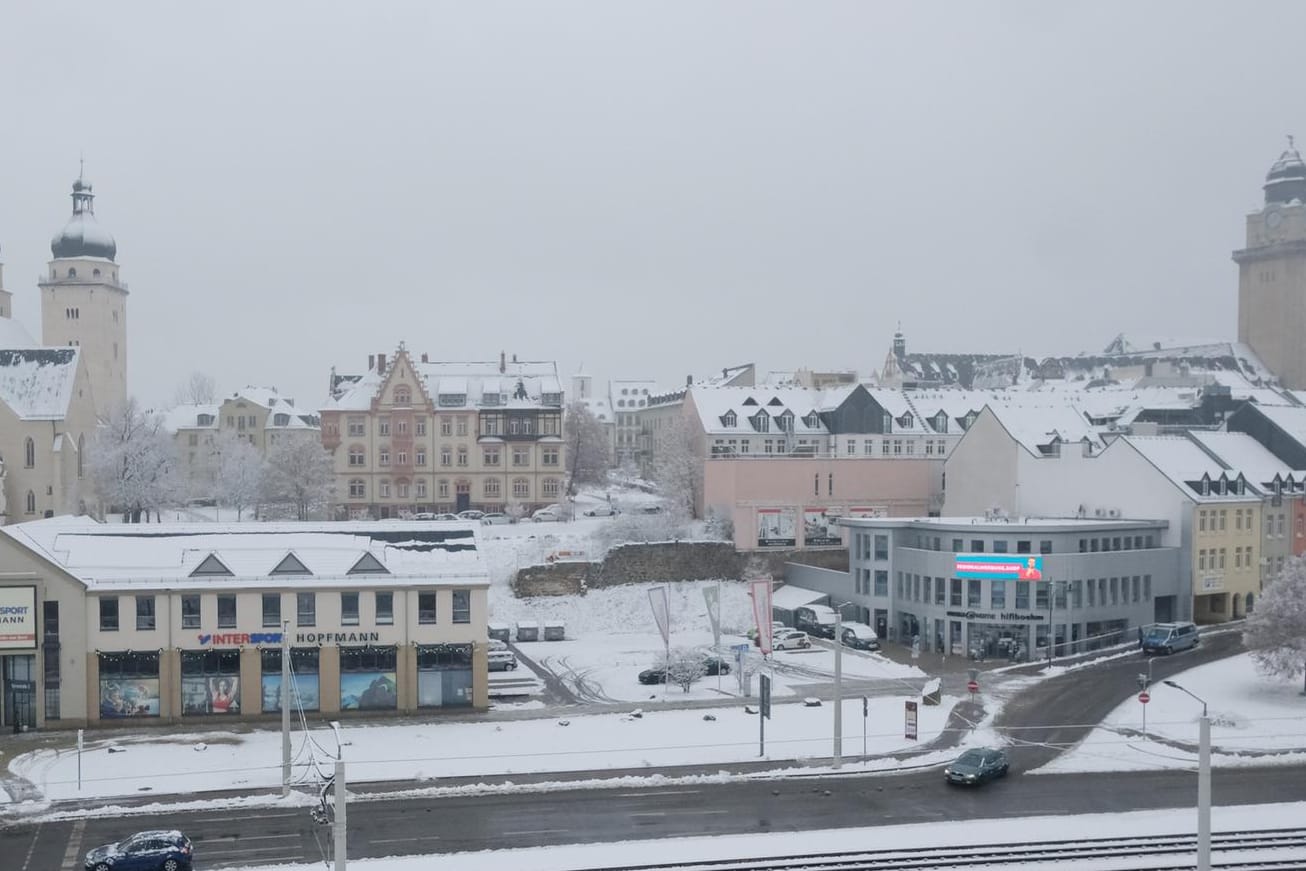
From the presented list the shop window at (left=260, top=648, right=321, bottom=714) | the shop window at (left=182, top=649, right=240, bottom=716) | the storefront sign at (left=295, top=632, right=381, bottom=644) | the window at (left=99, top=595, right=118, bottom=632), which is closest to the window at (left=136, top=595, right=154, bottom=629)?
the window at (left=99, top=595, right=118, bottom=632)

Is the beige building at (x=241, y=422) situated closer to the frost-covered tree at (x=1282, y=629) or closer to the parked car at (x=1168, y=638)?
the parked car at (x=1168, y=638)

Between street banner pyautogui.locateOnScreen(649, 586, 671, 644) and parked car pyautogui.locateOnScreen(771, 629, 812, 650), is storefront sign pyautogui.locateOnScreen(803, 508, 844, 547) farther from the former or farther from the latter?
street banner pyautogui.locateOnScreen(649, 586, 671, 644)

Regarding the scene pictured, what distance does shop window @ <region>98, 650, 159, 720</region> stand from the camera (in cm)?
4800

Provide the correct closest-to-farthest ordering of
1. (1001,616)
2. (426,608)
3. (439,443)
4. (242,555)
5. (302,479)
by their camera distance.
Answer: (426,608) → (242,555) → (1001,616) → (302,479) → (439,443)

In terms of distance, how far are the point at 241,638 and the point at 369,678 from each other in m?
5.44

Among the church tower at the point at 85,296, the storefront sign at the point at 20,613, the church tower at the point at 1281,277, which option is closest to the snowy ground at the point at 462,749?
the storefront sign at the point at 20,613

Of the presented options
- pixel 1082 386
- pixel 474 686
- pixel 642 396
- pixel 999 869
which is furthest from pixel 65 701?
pixel 642 396

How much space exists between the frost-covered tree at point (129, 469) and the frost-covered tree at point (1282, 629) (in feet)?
250

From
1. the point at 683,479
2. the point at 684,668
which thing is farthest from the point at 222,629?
the point at 683,479

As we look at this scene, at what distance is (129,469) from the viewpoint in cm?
9175

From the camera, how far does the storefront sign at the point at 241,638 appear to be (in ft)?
160

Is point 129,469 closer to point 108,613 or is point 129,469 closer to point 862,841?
point 108,613

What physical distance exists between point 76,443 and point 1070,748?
7840cm

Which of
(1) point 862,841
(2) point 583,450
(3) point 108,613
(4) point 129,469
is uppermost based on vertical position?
(2) point 583,450
